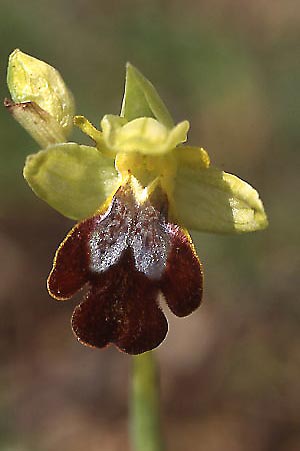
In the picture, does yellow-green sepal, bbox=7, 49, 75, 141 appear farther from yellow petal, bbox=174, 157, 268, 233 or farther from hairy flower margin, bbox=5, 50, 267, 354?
yellow petal, bbox=174, 157, 268, 233

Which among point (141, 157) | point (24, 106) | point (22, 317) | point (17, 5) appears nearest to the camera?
point (24, 106)

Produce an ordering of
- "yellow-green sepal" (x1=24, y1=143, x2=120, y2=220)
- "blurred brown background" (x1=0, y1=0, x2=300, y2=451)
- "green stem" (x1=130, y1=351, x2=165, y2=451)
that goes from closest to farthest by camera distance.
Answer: "yellow-green sepal" (x1=24, y1=143, x2=120, y2=220) → "green stem" (x1=130, y1=351, x2=165, y2=451) → "blurred brown background" (x1=0, y1=0, x2=300, y2=451)

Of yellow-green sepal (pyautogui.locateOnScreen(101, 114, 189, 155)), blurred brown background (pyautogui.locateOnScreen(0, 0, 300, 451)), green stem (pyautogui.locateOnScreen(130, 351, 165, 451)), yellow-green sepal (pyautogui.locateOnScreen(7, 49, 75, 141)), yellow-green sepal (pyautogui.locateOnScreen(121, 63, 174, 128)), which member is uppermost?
blurred brown background (pyautogui.locateOnScreen(0, 0, 300, 451))

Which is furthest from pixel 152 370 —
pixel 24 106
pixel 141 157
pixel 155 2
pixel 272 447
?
pixel 155 2

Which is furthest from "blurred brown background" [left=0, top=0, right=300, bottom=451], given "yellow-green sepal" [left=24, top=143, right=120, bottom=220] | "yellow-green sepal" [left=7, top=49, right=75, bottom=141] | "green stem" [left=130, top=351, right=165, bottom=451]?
"yellow-green sepal" [left=7, top=49, right=75, bottom=141]

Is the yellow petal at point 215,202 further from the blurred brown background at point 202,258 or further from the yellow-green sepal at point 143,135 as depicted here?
the blurred brown background at point 202,258

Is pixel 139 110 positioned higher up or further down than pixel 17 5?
further down

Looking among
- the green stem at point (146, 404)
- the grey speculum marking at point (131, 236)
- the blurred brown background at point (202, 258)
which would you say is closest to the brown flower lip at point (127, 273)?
the grey speculum marking at point (131, 236)

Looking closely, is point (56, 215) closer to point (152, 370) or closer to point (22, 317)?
point (22, 317)
